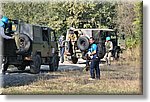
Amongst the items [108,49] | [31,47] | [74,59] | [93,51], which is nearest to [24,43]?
[31,47]

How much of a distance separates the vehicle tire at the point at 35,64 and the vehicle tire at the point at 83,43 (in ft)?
2.20

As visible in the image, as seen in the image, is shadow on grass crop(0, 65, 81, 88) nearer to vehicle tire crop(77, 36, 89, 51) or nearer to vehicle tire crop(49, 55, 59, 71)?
vehicle tire crop(49, 55, 59, 71)

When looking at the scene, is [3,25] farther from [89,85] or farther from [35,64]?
[89,85]

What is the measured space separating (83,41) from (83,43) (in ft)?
0.11

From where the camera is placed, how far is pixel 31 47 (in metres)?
8.27

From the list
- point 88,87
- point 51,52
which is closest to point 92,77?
point 88,87

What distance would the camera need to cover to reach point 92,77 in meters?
8.27

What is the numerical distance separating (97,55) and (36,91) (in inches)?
43.9

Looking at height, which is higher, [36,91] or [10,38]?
[10,38]

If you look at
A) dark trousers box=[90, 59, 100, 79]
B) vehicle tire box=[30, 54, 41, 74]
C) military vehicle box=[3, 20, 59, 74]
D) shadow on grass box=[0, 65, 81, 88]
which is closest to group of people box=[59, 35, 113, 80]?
dark trousers box=[90, 59, 100, 79]

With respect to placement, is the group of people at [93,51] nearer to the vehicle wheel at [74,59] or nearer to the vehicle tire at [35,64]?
the vehicle wheel at [74,59]

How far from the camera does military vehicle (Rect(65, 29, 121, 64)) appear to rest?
326 inches

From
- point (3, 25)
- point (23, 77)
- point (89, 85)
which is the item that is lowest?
point (89, 85)

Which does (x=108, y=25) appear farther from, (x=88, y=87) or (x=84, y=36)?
(x=88, y=87)
